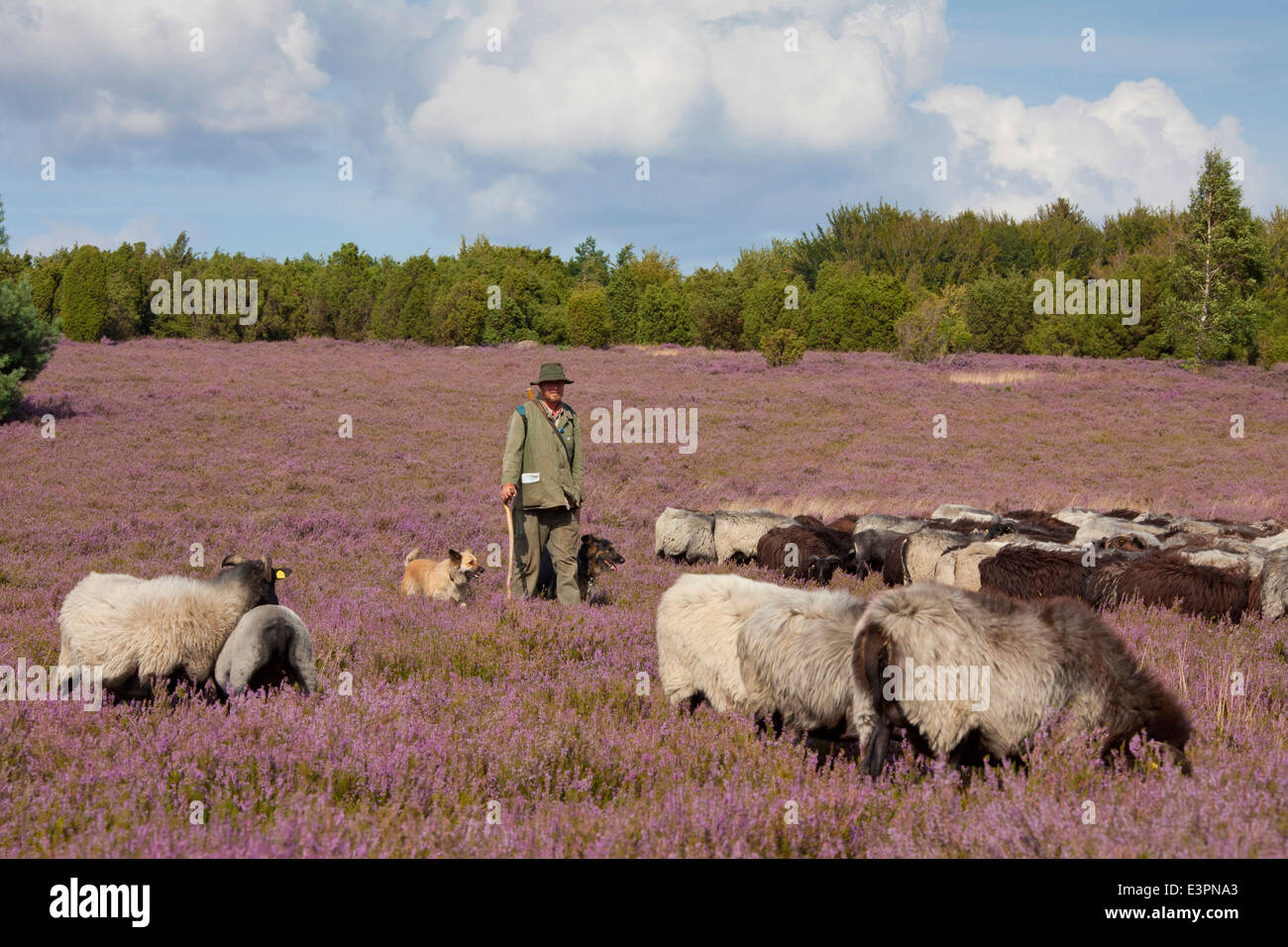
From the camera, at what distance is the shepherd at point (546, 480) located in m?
8.55

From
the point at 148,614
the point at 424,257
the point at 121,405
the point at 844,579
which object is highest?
the point at 424,257

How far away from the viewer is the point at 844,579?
12.5 m

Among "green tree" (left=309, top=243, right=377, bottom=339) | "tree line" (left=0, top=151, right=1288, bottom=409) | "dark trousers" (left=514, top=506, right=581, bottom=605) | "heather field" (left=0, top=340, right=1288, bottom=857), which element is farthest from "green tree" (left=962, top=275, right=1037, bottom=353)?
"dark trousers" (left=514, top=506, right=581, bottom=605)

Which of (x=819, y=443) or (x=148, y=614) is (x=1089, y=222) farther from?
(x=148, y=614)

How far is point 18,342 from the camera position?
19.9 metres

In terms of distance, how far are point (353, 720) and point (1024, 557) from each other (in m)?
9.11

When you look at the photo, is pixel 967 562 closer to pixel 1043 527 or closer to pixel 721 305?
pixel 1043 527

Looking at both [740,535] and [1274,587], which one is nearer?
[1274,587]

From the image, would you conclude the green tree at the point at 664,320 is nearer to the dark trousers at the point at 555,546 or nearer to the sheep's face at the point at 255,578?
the dark trousers at the point at 555,546

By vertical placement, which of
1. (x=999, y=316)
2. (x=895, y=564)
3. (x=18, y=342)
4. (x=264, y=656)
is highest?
(x=999, y=316)

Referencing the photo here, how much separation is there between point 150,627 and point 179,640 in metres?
0.20

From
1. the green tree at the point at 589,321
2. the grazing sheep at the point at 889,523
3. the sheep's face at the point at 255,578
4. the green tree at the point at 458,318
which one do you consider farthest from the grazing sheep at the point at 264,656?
the green tree at the point at 589,321

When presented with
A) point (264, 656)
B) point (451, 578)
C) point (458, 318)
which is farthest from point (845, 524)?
point (458, 318)

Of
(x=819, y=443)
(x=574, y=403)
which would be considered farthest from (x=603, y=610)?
(x=574, y=403)
